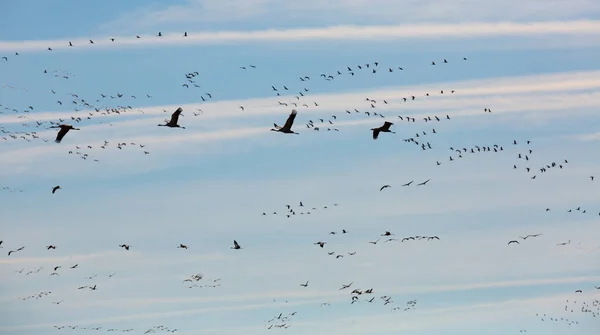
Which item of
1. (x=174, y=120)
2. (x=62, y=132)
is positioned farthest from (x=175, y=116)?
(x=62, y=132)

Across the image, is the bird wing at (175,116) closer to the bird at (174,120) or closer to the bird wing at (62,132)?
the bird at (174,120)

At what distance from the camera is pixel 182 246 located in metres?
170

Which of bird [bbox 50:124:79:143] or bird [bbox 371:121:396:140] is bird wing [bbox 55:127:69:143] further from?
bird [bbox 371:121:396:140]

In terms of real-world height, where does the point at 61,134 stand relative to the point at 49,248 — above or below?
above

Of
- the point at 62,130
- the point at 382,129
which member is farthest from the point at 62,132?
the point at 382,129

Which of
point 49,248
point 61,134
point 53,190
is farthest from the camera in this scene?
point 49,248

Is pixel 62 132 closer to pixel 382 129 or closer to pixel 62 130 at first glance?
pixel 62 130

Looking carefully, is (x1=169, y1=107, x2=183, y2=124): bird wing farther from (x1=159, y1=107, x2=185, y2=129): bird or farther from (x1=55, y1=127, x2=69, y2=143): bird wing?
(x1=55, y1=127, x2=69, y2=143): bird wing

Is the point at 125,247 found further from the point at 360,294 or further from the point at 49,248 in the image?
the point at 360,294

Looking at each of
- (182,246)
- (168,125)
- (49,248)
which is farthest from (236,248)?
(168,125)

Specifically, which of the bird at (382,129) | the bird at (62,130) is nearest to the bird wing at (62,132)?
the bird at (62,130)

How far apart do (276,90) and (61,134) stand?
62.9 ft

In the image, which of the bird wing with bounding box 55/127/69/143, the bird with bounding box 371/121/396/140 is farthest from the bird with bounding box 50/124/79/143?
the bird with bounding box 371/121/396/140

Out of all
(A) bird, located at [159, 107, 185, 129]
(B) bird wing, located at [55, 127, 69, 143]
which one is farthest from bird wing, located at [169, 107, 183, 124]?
(B) bird wing, located at [55, 127, 69, 143]
